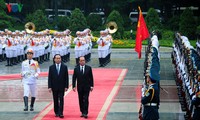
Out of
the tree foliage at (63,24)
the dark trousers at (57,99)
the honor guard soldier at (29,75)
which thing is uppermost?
the tree foliage at (63,24)

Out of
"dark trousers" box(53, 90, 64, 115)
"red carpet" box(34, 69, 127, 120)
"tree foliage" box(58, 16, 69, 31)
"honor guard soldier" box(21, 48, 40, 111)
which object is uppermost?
"tree foliage" box(58, 16, 69, 31)

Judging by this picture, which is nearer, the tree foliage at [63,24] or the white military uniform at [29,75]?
the white military uniform at [29,75]

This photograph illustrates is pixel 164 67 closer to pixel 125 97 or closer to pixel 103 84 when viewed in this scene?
pixel 103 84

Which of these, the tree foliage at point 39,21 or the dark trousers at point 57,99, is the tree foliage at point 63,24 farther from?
the dark trousers at point 57,99

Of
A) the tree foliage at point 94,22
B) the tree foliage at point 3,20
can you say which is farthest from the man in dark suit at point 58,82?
the tree foliage at point 94,22

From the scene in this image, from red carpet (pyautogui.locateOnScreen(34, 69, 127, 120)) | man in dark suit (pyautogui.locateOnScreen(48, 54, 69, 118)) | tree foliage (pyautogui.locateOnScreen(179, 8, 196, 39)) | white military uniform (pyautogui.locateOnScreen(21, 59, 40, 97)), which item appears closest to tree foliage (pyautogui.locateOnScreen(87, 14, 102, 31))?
tree foliage (pyautogui.locateOnScreen(179, 8, 196, 39))

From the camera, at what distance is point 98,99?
68.1 feet

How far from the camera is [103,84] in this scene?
24.6 metres

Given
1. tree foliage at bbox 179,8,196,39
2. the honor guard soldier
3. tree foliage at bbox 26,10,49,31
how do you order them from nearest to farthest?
the honor guard soldier, tree foliage at bbox 179,8,196,39, tree foliage at bbox 26,10,49,31

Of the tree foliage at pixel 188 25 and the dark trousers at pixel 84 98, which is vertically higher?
the tree foliage at pixel 188 25

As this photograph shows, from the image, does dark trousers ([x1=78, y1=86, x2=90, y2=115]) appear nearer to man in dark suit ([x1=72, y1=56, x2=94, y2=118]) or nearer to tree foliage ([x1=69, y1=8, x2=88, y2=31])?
man in dark suit ([x1=72, y1=56, x2=94, y2=118])

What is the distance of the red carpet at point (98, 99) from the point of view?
1773 cm

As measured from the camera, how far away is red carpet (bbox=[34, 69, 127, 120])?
58.2ft

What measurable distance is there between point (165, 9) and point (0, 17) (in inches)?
825
